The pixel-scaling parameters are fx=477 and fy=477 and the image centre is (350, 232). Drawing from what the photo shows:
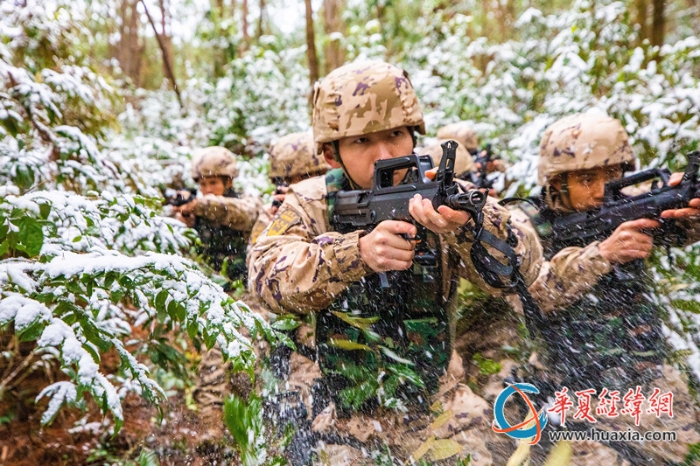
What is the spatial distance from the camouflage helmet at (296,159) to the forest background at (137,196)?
4.45 ft

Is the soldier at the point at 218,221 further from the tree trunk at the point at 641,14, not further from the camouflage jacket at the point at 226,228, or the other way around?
the tree trunk at the point at 641,14

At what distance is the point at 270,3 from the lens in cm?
1803

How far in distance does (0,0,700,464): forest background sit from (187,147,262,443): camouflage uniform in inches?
9.0

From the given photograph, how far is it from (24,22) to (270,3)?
16.5m

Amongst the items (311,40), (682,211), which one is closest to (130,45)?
(311,40)

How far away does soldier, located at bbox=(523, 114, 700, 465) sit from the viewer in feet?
8.06

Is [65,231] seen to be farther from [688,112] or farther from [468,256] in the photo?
[688,112]

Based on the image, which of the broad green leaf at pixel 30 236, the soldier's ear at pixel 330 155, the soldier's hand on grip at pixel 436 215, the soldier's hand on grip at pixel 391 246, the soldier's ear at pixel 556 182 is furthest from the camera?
the soldier's ear at pixel 556 182

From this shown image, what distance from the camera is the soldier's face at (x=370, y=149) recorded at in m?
2.30

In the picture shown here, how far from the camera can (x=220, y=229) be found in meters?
5.13

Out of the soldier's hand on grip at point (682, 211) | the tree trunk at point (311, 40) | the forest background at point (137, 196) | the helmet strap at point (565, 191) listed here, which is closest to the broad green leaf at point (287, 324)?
the forest background at point (137, 196)

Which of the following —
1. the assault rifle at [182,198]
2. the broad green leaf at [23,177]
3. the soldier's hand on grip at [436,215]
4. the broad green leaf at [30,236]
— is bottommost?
the assault rifle at [182,198]

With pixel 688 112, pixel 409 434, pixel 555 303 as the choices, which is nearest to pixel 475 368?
pixel 555 303

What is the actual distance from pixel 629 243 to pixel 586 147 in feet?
2.54
